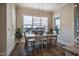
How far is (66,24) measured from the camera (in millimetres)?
3295

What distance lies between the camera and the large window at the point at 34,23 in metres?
3.32

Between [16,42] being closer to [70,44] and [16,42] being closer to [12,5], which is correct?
[12,5]

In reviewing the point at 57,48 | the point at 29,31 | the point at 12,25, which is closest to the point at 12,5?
the point at 12,25

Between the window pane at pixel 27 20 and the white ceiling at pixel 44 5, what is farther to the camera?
the window pane at pixel 27 20

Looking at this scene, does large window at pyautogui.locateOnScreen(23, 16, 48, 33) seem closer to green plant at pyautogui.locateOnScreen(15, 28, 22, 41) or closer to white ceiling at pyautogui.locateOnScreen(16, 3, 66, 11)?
green plant at pyautogui.locateOnScreen(15, 28, 22, 41)

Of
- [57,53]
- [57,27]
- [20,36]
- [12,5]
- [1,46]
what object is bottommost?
[57,53]

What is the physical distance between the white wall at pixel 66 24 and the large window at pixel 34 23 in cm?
38

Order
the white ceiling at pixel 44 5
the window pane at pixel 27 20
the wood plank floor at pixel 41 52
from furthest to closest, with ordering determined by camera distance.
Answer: the window pane at pixel 27 20 < the wood plank floor at pixel 41 52 < the white ceiling at pixel 44 5

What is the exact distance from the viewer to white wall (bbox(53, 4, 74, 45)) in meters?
3.26

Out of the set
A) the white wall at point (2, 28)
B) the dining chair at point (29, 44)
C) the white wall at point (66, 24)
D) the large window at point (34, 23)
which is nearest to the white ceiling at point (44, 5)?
the white wall at point (66, 24)

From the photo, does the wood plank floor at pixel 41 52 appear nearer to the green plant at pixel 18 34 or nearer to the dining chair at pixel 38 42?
the dining chair at pixel 38 42

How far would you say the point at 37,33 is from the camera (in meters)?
3.46

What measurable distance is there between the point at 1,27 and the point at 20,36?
1.88 ft

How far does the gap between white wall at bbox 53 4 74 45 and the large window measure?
0.38 meters
